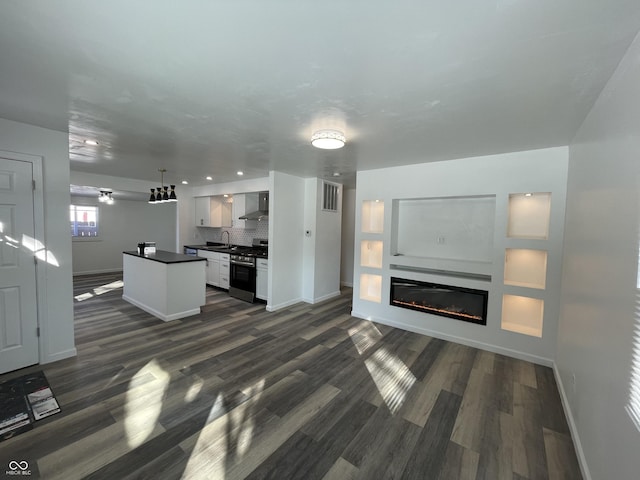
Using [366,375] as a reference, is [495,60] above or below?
above

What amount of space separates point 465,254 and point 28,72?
475 cm

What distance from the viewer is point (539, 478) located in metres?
1.71

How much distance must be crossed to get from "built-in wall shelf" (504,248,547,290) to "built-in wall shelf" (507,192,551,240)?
22 centimetres

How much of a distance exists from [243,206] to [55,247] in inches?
139

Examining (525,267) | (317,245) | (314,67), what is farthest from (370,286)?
(314,67)

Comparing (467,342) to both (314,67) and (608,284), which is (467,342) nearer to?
(608,284)

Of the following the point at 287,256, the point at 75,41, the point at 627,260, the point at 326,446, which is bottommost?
the point at 326,446

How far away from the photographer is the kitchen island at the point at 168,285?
4.18m

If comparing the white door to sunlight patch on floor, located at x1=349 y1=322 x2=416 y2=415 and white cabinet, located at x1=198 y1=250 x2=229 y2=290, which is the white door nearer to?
white cabinet, located at x1=198 y1=250 x2=229 y2=290

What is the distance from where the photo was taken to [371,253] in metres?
4.78

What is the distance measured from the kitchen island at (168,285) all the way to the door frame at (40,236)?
1385 millimetres

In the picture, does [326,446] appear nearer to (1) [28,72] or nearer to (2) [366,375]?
(2) [366,375]

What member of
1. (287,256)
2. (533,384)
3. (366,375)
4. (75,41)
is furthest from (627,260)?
(287,256)

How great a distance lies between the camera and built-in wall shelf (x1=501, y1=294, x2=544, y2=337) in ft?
10.9
